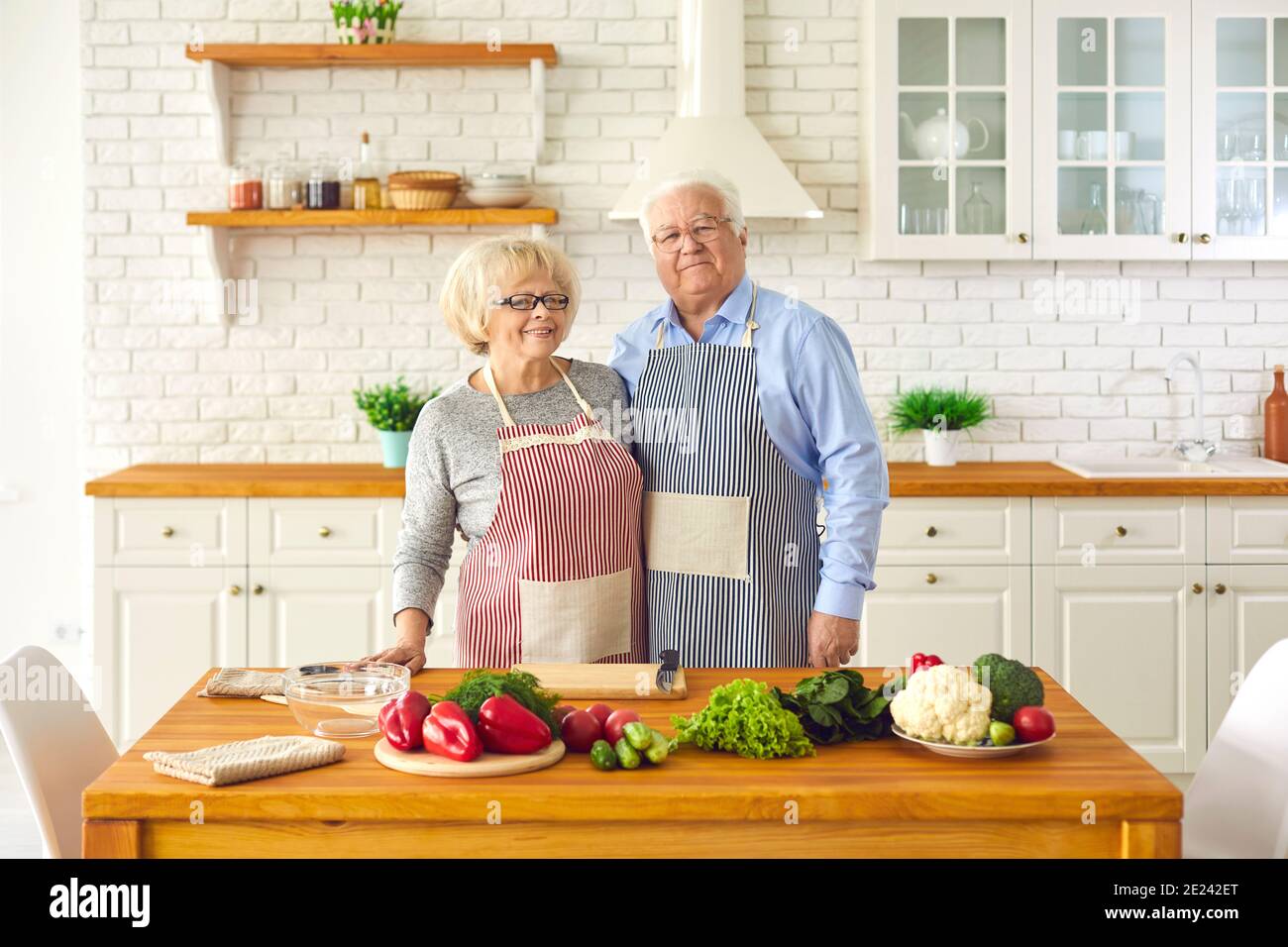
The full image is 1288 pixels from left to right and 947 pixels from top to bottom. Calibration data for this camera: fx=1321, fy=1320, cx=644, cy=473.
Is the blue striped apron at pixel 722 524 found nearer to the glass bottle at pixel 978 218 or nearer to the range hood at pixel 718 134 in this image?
the range hood at pixel 718 134

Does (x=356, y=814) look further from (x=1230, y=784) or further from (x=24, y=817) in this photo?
(x=24, y=817)

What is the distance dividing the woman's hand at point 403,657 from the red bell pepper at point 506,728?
0.50 metres

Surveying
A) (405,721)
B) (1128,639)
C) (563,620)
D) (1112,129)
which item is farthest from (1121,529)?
(405,721)

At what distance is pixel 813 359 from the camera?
264cm

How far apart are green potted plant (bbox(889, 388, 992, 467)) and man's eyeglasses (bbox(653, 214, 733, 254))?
197 centimetres

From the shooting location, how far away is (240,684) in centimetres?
216

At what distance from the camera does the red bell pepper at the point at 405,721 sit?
5.80ft

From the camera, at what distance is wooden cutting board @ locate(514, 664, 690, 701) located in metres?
2.11

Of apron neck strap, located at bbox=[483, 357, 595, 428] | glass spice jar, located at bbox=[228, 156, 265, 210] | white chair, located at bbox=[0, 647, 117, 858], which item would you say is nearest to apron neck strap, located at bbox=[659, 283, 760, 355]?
apron neck strap, located at bbox=[483, 357, 595, 428]

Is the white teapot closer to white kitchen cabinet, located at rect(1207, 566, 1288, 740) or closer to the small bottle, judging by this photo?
the small bottle

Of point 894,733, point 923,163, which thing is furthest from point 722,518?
point 923,163

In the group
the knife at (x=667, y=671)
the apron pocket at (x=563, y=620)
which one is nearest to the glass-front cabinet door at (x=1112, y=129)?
the apron pocket at (x=563, y=620)

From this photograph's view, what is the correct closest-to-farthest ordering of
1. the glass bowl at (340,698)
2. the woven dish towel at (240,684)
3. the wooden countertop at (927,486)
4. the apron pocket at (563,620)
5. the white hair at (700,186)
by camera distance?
the glass bowl at (340,698), the woven dish towel at (240,684), the apron pocket at (563,620), the white hair at (700,186), the wooden countertop at (927,486)
